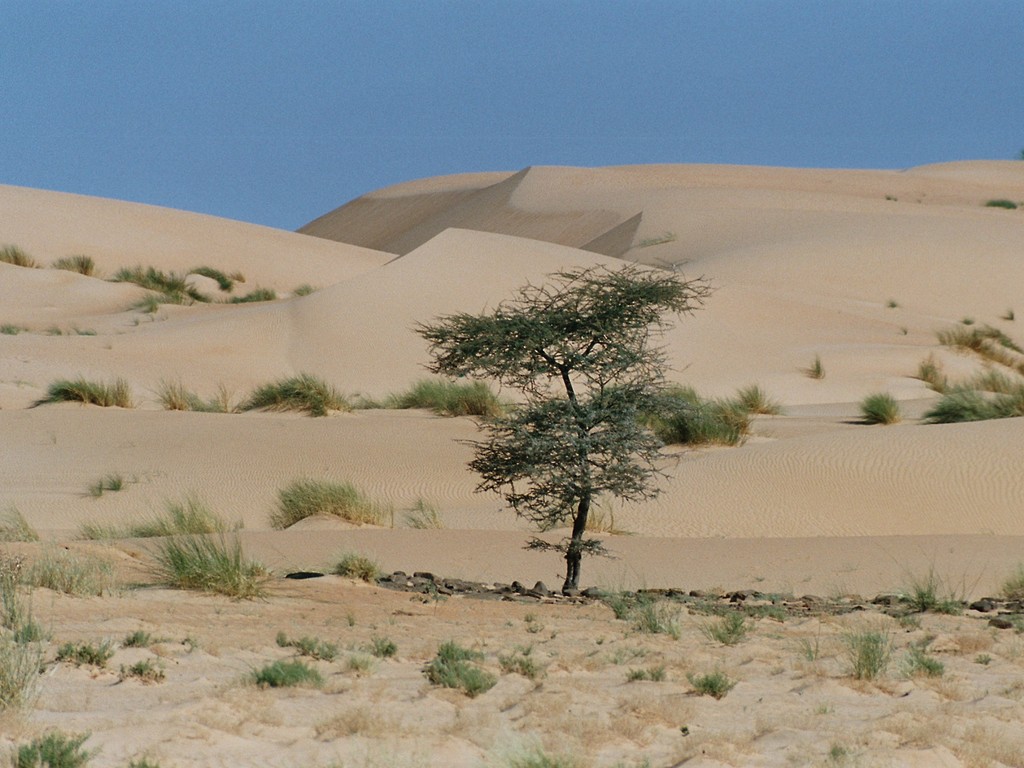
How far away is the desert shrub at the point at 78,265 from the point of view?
39.6m

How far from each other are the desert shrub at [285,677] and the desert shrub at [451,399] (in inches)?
500

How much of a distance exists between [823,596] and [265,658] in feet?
17.3

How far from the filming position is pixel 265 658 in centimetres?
624

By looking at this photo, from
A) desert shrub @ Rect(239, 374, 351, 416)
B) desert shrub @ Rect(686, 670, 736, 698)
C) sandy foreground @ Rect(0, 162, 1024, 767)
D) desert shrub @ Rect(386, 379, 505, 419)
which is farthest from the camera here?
desert shrub @ Rect(239, 374, 351, 416)

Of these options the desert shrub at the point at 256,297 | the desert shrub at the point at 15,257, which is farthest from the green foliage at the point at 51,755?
the desert shrub at the point at 15,257

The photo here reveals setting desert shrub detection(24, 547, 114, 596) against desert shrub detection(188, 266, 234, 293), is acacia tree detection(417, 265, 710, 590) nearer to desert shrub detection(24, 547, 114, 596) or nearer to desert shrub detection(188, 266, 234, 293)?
desert shrub detection(24, 547, 114, 596)

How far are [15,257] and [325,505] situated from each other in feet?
94.9

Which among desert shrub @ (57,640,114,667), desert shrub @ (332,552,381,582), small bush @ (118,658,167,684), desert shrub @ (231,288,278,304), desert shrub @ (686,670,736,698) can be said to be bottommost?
desert shrub @ (686,670,736,698)

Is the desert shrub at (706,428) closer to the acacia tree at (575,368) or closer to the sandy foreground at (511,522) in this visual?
the sandy foreground at (511,522)

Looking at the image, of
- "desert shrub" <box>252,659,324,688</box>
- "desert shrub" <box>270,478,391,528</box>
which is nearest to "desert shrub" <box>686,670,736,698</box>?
"desert shrub" <box>252,659,324,688</box>

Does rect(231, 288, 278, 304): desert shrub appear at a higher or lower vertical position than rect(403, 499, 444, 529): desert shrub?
higher

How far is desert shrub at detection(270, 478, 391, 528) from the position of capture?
43.7 ft

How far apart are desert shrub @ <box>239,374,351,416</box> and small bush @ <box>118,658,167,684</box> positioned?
14.1m

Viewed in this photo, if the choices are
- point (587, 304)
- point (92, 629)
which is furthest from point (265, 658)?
point (587, 304)
